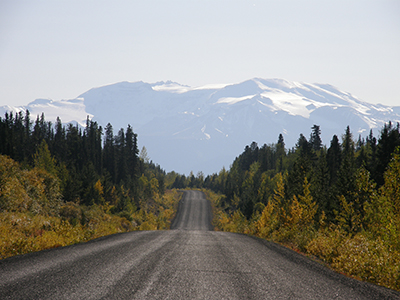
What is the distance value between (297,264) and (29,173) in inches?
1167

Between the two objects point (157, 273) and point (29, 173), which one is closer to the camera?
point (157, 273)

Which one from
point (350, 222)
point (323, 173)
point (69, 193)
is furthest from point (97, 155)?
point (350, 222)

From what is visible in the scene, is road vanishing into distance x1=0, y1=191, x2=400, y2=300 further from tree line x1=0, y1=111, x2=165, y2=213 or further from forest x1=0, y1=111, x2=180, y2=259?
tree line x1=0, y1=111, x2=165, y2=213

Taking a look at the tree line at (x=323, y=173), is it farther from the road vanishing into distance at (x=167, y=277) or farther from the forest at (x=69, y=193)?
the forest at (x=69, y=193)

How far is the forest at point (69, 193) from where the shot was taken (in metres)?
14.3

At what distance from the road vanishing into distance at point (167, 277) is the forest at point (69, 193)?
303 centimetres

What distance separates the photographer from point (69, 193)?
42.2 meters

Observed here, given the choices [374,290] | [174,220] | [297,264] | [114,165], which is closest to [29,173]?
[297,264]

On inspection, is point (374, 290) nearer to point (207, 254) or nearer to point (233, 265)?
point (233, 265)

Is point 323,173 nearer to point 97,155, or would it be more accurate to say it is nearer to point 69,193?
point 69,193

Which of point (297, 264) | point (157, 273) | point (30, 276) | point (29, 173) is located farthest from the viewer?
point (29, 173)

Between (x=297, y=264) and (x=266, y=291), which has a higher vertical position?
(x=266, y=291)

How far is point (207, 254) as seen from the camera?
420 inches

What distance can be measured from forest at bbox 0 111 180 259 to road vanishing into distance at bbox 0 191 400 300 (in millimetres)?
3033
